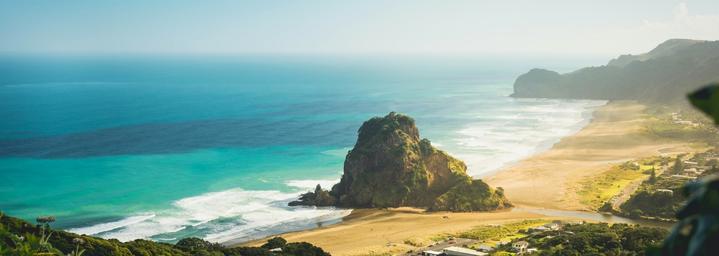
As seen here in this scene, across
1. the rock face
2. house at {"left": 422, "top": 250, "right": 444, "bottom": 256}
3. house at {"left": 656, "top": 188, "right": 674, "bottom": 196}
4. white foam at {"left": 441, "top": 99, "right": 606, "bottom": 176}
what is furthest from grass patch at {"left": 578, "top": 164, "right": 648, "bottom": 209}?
house at {"left": 422, "top": 250, "right": 444, "bottom": 256}

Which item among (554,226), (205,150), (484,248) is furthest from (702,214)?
(205,150)

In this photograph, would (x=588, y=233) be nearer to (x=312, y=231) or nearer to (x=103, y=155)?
(x=312, y=231)

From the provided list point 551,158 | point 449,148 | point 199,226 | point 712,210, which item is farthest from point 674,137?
point 712,210

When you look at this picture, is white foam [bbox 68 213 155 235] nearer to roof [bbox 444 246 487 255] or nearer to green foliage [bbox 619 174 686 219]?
roof [bbox 444 246 487 255]

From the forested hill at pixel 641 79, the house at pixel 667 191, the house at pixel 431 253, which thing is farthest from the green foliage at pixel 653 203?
the forested hill at pixel 641 79

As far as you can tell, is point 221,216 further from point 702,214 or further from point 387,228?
point 702,214

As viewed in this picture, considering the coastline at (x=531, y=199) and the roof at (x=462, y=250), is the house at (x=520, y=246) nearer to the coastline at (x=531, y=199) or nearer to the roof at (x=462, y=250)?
the roof at (x=462, y=250)
